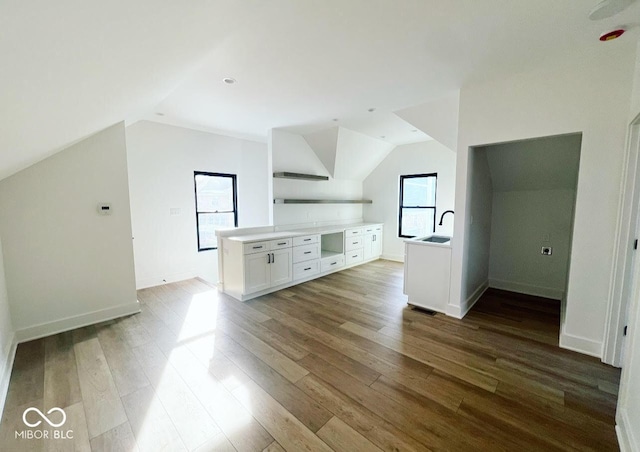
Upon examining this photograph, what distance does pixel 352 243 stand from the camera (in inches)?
210

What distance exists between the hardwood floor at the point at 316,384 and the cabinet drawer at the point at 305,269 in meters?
1.09

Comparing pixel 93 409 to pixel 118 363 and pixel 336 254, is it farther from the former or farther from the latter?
pixel 336 254

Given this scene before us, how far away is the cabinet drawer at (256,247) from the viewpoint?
11.5ft

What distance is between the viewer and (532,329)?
Answer: 275 centimetres

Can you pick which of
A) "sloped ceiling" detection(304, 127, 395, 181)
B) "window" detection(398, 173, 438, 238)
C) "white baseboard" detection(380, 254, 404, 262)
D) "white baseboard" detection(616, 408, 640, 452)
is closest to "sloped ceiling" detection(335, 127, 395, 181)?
"sloped ceiling" detection(304, 127, 395, 181)

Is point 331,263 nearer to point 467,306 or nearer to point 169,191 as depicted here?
point 467,306

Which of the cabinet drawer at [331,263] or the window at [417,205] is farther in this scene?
the window at [417,205]

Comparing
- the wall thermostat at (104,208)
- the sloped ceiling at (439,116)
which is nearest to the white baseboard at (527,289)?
the sloped ceiling at (439,116)

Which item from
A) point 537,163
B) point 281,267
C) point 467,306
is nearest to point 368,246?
point 281,267

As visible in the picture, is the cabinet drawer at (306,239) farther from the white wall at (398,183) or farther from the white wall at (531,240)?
the white wall at (531,240)

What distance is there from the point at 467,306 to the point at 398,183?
326 cm

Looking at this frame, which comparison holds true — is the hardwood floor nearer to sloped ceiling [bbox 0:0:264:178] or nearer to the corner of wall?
the corner of wall

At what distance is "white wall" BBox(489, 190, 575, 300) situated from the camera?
3.55 meters

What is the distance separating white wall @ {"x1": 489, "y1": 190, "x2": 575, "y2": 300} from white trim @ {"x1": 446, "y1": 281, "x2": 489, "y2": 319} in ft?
1.82
